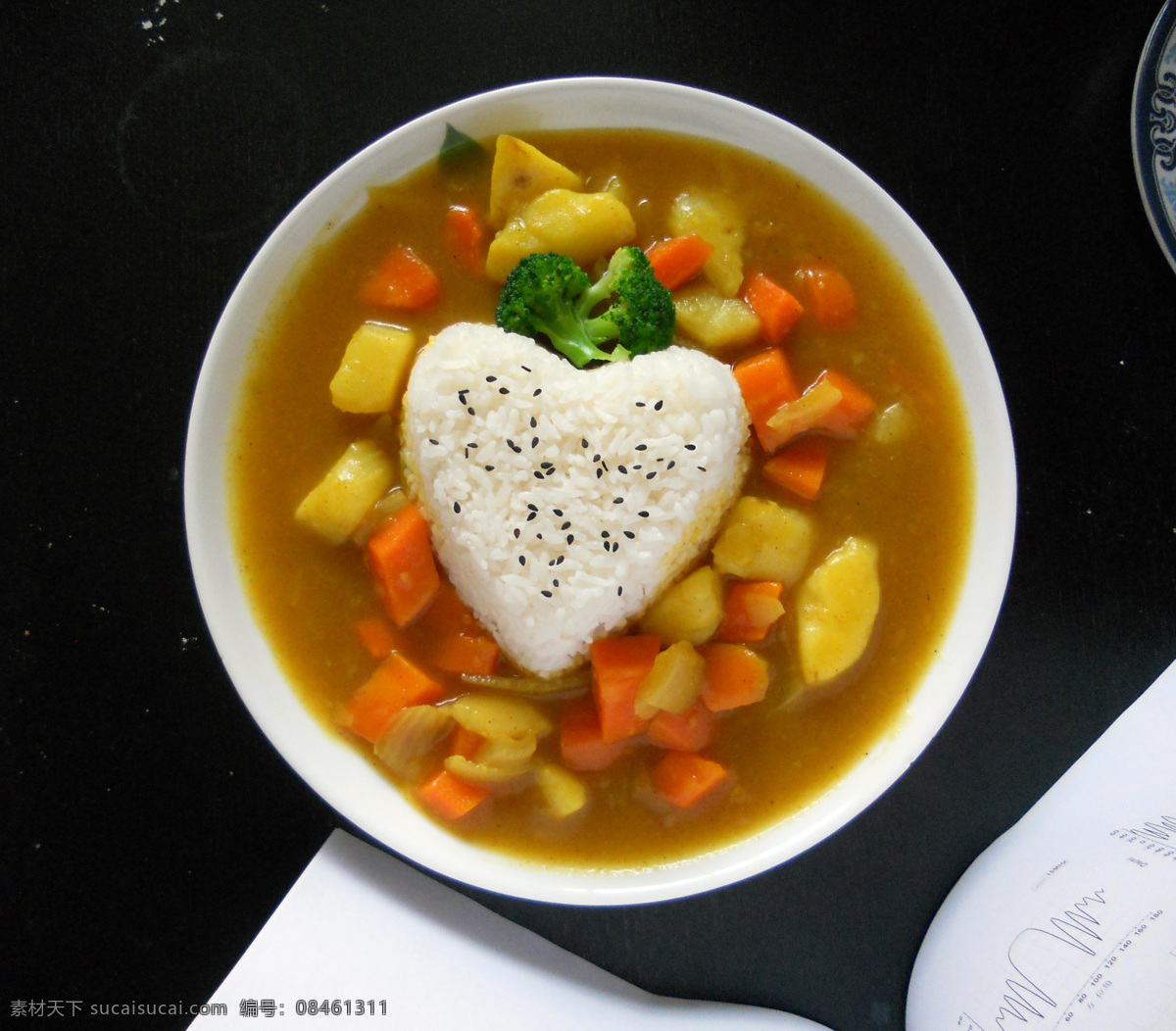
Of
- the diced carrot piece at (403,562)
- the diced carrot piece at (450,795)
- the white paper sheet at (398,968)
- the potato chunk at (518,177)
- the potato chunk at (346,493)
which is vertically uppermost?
the potato chunk at (518,177)

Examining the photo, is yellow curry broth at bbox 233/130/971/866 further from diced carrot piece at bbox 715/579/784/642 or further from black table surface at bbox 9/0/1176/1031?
black table surface at bbox 9/0/1176/1031

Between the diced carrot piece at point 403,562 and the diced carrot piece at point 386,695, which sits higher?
the diced carrot piece at point 403,562

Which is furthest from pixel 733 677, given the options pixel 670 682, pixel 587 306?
pixel 587 306

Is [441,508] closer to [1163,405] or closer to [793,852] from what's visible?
[793,852]

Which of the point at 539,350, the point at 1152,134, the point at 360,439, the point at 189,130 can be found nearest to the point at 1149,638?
the point at 1152,134

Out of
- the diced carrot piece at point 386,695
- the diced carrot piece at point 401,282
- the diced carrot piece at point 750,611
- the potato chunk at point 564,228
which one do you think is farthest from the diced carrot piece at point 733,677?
the diced carrot piece at point 401,282

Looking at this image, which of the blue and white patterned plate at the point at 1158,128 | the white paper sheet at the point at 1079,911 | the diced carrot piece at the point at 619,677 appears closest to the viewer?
the white paper sheet at the point at 1079,911

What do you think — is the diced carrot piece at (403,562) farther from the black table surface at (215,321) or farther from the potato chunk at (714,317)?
the potato chunk at (714,317)
